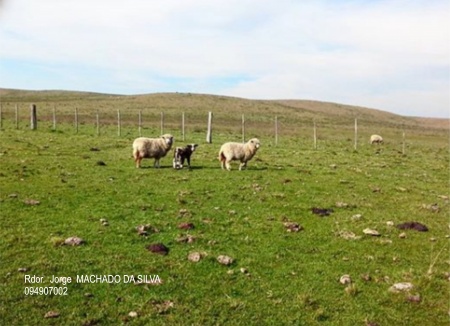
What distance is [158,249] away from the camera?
35.2ft

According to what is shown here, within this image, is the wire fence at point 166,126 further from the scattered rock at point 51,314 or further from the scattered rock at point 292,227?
the scattered rock at point 51,314

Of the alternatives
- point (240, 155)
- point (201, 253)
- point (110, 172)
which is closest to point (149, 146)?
point (110, 172)

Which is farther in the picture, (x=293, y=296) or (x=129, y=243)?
(x=129, y=243)

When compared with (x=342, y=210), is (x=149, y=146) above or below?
above

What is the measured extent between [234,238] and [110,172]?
10.1 meters

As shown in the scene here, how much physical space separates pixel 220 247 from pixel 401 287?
164 inches

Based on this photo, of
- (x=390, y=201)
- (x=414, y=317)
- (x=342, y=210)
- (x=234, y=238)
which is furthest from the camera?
(x=390, y=201)

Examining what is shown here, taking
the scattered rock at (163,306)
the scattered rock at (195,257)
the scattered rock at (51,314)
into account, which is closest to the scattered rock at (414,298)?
the scattered rock at (195,257)

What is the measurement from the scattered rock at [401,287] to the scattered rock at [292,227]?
369 centimetres

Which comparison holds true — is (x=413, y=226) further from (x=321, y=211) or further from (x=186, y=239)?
(x=186, y=239)

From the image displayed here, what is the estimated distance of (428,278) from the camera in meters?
10.1

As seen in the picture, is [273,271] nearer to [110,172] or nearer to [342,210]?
[342,210]

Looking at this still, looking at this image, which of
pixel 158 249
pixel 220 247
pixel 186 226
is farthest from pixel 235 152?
pixel 158 249

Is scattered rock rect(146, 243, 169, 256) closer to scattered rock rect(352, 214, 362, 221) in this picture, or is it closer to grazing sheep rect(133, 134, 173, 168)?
scattered rock rect(352, 214, 362, 221)
